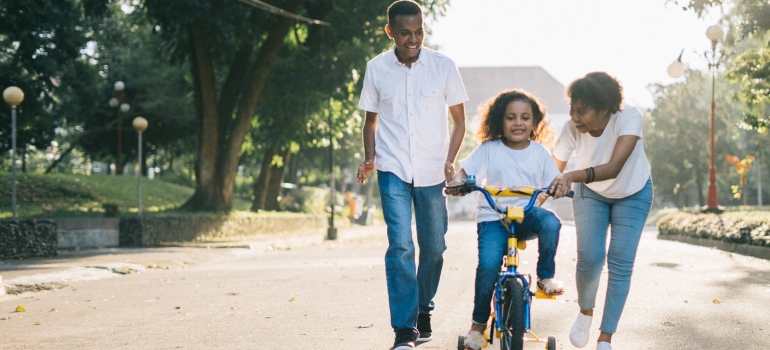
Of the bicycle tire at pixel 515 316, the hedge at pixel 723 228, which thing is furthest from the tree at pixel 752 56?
the bicycle tire at pixel 515 316

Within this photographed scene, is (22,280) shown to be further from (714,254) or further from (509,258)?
(714,254)

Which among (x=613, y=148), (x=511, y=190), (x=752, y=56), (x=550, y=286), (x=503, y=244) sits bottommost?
(x=550, y=286)

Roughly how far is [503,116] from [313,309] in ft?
12.4

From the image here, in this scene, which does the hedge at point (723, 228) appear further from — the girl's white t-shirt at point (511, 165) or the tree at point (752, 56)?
the girl's white t-shirt at point (511, 165)

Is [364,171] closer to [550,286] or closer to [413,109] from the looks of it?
[413,109]

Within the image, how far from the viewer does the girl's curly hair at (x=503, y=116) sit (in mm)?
5938

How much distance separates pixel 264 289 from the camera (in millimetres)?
11578

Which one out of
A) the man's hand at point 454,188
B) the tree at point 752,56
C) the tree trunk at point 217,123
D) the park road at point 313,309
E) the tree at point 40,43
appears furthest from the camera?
the tree trunk at point 217,123

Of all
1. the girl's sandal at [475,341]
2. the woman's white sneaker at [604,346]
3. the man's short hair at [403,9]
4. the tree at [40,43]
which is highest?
the tree at [40,43]

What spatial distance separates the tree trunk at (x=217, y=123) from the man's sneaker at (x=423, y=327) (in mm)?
20169

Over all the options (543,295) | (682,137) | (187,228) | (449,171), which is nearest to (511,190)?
(543,295)

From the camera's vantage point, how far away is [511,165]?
5809 millimetres

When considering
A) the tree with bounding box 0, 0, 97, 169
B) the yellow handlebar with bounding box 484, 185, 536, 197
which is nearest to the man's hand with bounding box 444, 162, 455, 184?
the yellow handlebar with bounding box 484, 185, 536, 197

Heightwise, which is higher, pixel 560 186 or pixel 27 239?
pixel 560 186
